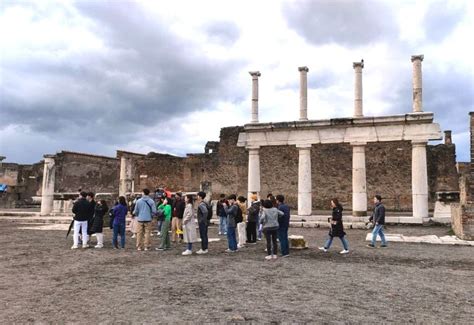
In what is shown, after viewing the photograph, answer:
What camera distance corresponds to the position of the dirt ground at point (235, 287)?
4.90 metres

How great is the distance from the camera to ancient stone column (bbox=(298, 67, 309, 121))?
19.0m

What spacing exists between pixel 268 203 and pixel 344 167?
19.0 metres

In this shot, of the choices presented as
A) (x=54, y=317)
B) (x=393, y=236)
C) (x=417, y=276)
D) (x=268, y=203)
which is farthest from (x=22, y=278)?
(x=393, y=236)

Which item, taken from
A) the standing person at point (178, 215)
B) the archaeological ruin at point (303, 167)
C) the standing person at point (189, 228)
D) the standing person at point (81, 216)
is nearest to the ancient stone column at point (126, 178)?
the archaeological ruin at point (303, 167)

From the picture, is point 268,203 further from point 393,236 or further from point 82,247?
point 393,236

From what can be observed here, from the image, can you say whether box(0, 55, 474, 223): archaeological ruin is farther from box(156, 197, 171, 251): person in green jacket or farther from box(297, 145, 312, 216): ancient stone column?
box(156, 197, 171, 251): person in green jacket

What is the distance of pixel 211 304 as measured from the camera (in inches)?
209

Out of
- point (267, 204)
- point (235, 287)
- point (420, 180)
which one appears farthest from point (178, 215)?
point (420, 180)

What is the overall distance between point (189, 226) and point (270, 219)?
1.97m

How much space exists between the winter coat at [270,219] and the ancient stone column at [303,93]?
10.2m

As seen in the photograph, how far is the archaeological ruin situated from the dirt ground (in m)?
6.52

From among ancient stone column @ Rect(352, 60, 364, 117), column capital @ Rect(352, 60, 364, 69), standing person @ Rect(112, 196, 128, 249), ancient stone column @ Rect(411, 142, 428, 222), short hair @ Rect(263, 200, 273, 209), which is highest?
column capital @ Rect(352, 60, 364, 69)

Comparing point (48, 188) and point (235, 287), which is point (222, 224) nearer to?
point (235, 287)

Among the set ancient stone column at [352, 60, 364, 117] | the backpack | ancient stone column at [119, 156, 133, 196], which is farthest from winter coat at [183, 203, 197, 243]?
ancient stone column at [119, 156, 133, 196]
